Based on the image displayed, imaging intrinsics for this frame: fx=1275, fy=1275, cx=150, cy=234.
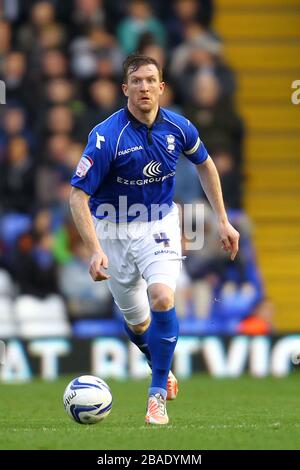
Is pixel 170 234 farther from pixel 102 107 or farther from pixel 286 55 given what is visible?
pixel 286 55

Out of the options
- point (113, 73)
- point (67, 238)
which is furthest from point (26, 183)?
point (113, 73)

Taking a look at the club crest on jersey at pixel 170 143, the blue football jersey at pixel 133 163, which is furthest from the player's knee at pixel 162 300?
the club crest on jersey at pixel 170 143

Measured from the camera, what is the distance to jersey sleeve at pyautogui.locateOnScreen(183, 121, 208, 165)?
8320 millimetres

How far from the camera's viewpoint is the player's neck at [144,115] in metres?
8.11

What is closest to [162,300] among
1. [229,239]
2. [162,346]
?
[162,346]

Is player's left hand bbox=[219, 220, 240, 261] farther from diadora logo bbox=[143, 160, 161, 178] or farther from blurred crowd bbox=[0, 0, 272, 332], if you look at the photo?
blurred crowd bbox=[0, 0, 272, 332]

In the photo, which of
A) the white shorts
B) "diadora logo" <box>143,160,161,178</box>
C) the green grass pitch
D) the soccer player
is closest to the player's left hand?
the soccer player

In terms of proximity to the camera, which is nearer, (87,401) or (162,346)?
(87,401)

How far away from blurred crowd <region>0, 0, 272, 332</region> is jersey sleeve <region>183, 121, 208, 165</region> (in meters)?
5.35

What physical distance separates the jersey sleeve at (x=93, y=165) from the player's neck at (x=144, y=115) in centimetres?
32

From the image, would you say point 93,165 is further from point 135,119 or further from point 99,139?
point 135,119

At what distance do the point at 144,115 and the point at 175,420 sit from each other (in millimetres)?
1953

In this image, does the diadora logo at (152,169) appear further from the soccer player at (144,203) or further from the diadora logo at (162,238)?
the diadora logo at (162,238)

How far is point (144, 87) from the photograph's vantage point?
7949mm
